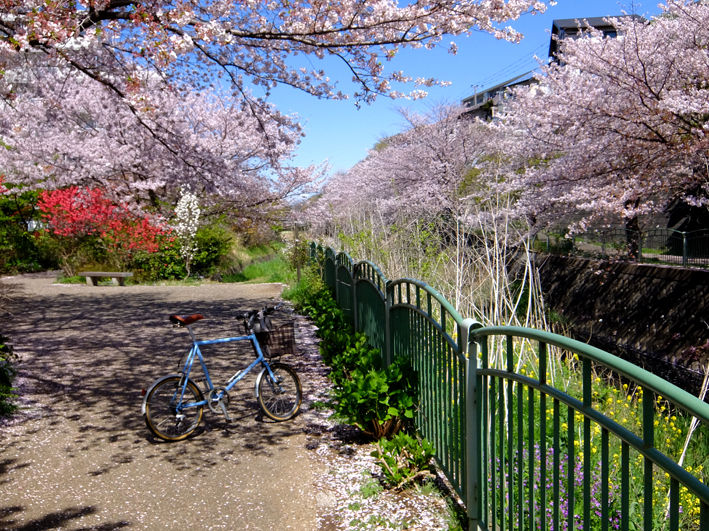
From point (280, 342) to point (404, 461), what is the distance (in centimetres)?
160

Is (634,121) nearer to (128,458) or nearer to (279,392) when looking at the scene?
(279,392)

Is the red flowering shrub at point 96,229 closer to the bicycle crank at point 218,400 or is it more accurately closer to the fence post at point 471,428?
the bicycle crank at point 218,400

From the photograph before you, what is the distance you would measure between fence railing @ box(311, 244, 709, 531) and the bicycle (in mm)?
928

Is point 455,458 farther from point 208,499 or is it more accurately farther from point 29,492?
point 29,492

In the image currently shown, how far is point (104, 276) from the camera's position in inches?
612

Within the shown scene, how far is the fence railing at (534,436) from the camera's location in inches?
60.7

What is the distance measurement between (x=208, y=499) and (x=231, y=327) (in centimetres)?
582

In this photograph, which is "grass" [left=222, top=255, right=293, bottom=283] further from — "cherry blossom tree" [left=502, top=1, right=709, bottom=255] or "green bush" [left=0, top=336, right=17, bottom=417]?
"green bush" [left=0, top=336, right=17, bottom=417]

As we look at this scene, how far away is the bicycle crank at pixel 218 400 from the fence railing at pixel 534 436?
1396mm

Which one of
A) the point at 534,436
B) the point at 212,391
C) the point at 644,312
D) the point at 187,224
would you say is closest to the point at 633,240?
the point at 644,312

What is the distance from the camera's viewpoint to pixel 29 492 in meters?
3.75

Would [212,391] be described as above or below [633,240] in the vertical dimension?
below

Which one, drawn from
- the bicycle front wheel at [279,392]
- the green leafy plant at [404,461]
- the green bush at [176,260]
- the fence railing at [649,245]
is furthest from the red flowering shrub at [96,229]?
the green leafy plant at [404,461]

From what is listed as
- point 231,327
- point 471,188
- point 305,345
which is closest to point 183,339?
point 231,327
